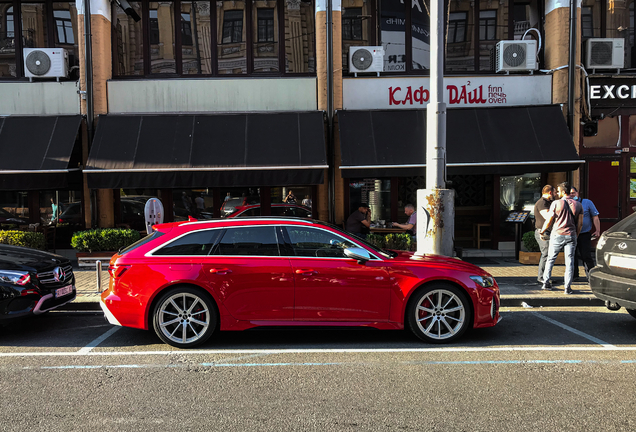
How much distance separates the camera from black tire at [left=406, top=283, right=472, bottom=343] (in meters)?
5.69

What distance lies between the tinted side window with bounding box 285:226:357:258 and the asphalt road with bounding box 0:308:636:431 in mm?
1081

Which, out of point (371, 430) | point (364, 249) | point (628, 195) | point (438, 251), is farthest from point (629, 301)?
point (628, 195)

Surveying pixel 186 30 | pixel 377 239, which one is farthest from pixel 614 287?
pixel 186 30

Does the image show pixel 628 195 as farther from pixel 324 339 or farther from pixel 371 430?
pixel 371 430

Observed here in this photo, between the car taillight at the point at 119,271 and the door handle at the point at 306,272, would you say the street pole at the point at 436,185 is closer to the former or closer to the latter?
the door handle at the point at 306,272

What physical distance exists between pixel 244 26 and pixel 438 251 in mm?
8326

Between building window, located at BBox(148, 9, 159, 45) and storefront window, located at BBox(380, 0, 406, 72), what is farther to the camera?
Answer: storefront window, located at BBox(380, 0, 406, 72)

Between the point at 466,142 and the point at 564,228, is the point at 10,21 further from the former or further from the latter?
the point at 564,228

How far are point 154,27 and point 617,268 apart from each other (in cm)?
1179

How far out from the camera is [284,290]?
18.4ft

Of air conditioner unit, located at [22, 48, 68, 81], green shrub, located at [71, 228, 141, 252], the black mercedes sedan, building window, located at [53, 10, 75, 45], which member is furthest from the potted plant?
building window, located at [53, 10, 75, 45]

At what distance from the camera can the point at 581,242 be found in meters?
9.12

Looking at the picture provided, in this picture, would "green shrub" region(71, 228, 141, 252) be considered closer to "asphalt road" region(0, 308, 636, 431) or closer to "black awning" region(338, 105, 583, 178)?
"asphalt road" region(0, 308, 636, 431)

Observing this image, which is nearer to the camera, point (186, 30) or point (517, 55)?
point (517, 55)
